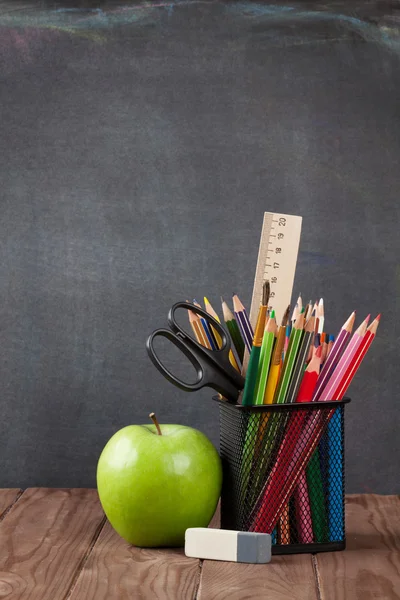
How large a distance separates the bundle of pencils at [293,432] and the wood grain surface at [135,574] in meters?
0.09

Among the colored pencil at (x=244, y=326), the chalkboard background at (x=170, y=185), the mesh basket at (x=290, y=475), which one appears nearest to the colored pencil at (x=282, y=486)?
the mesh basket at (x=290, y=475)

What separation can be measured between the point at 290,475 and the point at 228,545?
9 centimetres

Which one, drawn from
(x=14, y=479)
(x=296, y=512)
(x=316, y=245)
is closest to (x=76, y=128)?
(x=316, y=245)

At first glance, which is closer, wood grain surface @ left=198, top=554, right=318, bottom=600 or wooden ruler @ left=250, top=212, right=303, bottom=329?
wood grain surface @ left=198, top=554, right=318, bottom=600

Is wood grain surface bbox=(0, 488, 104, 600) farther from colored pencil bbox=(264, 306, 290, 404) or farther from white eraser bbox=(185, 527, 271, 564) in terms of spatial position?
colored pencil bbox=(264, 306, 290, 404)

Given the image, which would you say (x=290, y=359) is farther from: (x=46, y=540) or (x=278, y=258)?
(x=46, y=540)

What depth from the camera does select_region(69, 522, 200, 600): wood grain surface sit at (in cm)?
65

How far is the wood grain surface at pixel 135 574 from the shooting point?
2.12 ft

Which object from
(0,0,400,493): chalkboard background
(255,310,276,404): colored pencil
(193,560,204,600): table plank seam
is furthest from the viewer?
(0,0,400,493): chalkboard background

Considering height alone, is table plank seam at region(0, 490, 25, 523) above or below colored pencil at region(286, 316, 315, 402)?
below

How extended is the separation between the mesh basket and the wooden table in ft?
0.08

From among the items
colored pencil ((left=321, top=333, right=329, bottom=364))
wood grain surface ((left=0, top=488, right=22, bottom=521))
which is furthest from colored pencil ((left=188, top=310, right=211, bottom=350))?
wood grain surface ((left=0, top=488, right=22, bottom=521))

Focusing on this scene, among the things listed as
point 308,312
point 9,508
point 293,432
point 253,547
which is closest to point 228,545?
point 253,547

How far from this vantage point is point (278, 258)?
2.81 ft
